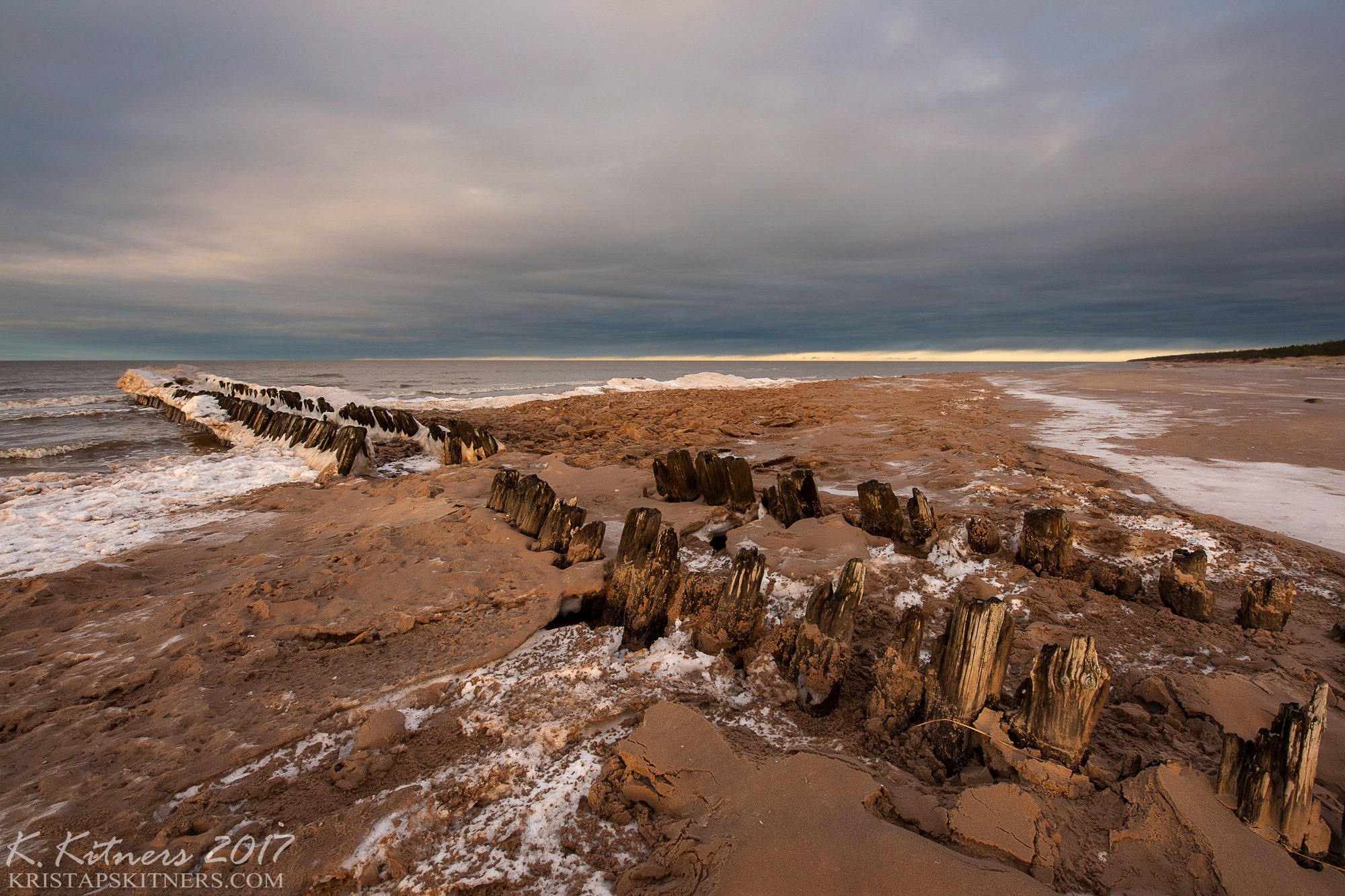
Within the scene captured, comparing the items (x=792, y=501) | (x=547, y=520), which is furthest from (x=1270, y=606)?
(x=547, y=520)

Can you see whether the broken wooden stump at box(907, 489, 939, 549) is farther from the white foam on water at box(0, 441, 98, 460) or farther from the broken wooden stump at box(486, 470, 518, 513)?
the white foam on water at box(0, 441, 98, 460)

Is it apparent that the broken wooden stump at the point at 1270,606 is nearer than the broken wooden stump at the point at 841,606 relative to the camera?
No

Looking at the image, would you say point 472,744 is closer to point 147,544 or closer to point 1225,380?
point 147,544

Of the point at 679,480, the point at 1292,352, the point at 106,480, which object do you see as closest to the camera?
the point at 679,480

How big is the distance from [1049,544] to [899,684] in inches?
74.1

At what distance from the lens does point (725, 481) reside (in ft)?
15.5

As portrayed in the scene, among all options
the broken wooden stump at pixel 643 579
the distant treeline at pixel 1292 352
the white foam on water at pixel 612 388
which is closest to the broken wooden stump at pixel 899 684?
the broken wooden stump at pixel 643 579

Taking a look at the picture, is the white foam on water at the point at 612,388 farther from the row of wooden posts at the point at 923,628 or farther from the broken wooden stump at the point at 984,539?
the broken wooden stump at the point at 984,539

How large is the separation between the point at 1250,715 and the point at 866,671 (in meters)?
1.41

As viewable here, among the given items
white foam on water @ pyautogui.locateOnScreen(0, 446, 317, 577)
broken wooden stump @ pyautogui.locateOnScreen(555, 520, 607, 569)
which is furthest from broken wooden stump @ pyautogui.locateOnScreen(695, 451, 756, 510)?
white foam on water @ pyautogui.locateOnScreen(0, 446, 317, 577)

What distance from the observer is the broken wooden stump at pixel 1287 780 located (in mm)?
1644

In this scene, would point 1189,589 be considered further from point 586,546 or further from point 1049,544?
point 586,546

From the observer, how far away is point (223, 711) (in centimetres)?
242

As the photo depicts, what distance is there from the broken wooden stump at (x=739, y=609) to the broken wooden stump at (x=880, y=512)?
1405mm
